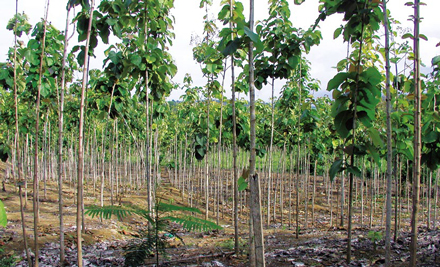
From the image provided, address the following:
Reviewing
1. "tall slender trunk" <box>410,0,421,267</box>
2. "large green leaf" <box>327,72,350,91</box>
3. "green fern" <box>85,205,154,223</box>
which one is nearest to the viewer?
"green fern" <box>85,205,154,223</box>

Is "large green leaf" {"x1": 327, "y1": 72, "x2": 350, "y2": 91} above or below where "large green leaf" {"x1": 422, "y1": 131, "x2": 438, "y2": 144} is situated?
above

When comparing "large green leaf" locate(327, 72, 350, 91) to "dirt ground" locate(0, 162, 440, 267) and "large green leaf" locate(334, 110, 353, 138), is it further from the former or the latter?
"dirt ground" locate(0, 162, 440, 267)

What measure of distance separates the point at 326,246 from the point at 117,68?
4828 millimetres

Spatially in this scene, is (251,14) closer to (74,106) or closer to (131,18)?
(131,18)

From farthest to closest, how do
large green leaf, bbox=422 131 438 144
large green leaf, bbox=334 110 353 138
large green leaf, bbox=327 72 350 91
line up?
large green leaf, bbox=422 131 438 144 → large green leaf, bbox=334 110 353 138 → large green leaf, bbox=327 72 350 91

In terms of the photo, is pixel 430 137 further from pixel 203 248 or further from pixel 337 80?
pixel 203 248

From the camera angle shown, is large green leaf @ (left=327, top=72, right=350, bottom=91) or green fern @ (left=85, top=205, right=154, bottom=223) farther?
large green leaf @ (left=327, top=72, right=350, bottom=91)

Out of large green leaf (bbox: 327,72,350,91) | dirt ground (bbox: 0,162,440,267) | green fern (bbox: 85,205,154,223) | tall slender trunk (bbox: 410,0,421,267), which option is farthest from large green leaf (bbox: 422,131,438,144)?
green fern (bbox: 85,205,154,223)

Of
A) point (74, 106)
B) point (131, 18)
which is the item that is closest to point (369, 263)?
point (131, 18)

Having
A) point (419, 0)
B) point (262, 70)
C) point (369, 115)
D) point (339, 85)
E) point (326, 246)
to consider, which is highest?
point (419, 0)

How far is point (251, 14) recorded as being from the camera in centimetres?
270

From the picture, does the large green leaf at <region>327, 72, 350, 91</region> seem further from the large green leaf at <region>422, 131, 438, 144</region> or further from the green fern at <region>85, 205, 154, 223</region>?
the green fern at <region>85, 205, 154, 223</region>

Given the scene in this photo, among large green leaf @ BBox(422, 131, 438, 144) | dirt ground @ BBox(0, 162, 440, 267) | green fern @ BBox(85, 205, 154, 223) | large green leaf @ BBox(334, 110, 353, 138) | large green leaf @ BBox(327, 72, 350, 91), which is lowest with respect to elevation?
dirt ground @ BBox(0, 162, 440, 267)

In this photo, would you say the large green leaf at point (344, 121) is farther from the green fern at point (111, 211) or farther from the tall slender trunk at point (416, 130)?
the green fern at point (111, 211)
